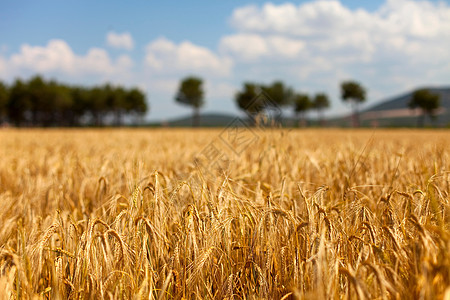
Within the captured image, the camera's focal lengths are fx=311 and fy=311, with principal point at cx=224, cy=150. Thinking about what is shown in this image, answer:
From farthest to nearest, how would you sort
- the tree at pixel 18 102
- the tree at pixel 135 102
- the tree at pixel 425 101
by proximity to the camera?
the tree at pixel 135 102, the tree at pixel 425 101, the tree at pixel 18 102

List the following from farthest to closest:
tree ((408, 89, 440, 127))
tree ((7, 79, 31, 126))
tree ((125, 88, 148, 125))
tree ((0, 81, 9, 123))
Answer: tree ((125, 88, 148, 125)), tree ((408, 89, 440, 127)), tree ((7, 79, 31, 126)), tree ((0, 81, 9, 123))

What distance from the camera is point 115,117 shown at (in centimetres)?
7938

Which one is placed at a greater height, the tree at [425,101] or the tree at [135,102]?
the tree at [135,102]

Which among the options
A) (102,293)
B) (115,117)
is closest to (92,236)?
(102,293)

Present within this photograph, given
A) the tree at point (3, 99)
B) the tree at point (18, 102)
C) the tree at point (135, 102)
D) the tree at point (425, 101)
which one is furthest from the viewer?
the tree at point (135, 102)

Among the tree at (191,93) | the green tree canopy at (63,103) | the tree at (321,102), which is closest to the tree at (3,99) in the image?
the green tree canopy at (63,103)

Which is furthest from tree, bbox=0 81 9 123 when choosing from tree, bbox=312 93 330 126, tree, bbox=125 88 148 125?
tree, bbox=312 93 330 126

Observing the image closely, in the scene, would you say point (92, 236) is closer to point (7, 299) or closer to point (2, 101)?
point (7, 299)

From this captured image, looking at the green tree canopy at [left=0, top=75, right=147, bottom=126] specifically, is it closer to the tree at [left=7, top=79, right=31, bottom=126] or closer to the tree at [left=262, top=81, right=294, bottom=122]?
the tree at [left=7, top=79, right=31, bottom=126]

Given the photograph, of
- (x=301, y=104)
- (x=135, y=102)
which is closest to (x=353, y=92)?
(x=301, y=104)

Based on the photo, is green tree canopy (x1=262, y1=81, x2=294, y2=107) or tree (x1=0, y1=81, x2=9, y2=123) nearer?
tree (x1=0, y1=81, x2=9, y2=123)

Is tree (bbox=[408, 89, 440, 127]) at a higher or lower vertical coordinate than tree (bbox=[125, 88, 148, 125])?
lower

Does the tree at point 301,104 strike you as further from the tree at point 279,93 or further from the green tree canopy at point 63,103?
the green tree canopy at point 63,103

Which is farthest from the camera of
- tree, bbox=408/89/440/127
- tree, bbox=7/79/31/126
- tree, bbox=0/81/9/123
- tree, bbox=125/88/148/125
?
tree, bbox=125/88/148/125
